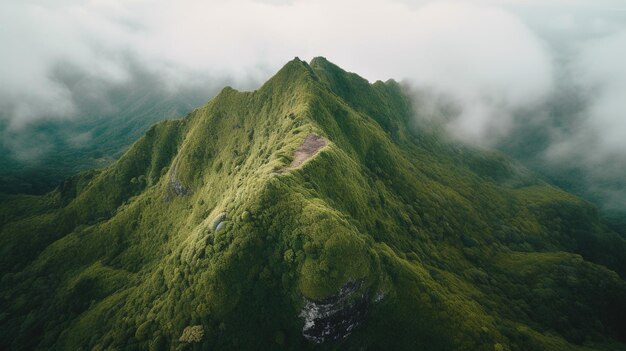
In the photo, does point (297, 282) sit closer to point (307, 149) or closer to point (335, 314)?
point (335, 314)

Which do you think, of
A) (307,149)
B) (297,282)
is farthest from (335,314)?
(307,149)

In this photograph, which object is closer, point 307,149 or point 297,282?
point 297,282

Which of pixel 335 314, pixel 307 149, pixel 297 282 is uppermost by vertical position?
pixel 307 149

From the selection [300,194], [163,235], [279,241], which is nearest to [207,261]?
[279,241]

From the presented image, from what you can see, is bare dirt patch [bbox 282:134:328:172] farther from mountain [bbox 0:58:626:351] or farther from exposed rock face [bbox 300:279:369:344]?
exposed rock face [bbox 300:279:369:344]

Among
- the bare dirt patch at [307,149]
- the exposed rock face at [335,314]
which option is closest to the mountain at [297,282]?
the exposed rock face at [335,314]

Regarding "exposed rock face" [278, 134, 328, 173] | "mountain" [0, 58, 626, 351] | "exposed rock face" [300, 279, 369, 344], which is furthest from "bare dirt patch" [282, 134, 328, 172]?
"exposed rock face" [300, 279, 369, 344]
